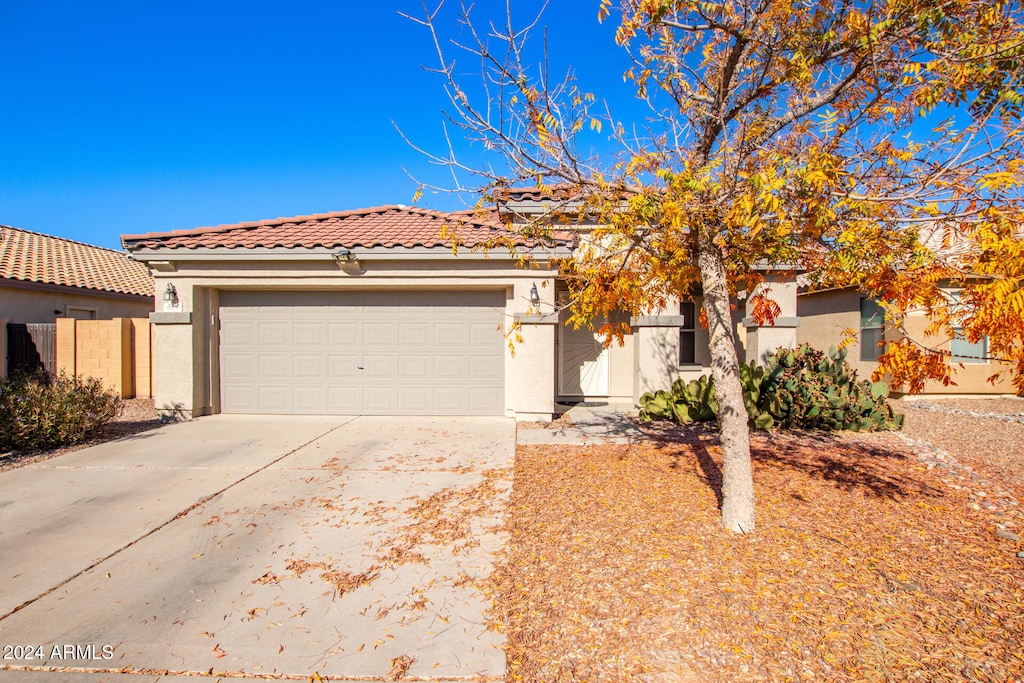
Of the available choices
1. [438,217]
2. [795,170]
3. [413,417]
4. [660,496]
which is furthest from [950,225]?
[438,217]

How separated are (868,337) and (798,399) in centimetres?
582

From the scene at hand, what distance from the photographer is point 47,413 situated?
692cm

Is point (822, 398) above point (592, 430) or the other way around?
above

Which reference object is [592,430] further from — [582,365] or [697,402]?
[582,365]

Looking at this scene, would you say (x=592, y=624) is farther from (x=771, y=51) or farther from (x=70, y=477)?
(x=70, y=477)

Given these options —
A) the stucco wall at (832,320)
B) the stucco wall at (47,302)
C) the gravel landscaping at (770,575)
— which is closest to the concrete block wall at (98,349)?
the stucco wall at (47,302)

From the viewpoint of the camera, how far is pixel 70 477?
19.1 feet

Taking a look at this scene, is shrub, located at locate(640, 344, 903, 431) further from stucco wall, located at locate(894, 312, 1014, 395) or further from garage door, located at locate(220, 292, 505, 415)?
stucco wall, located at locate(894, 312, 1014, 395)

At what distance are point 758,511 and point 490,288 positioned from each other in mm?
5818

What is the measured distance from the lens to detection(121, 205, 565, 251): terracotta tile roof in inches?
349

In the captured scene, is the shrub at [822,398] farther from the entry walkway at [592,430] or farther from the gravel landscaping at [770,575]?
the entry walkway at [592,430]

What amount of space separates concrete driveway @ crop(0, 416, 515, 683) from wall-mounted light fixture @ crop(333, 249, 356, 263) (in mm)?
3336

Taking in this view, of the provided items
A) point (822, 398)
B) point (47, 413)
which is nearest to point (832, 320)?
point (822, 398)

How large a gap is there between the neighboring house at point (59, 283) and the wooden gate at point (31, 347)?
5 cm
